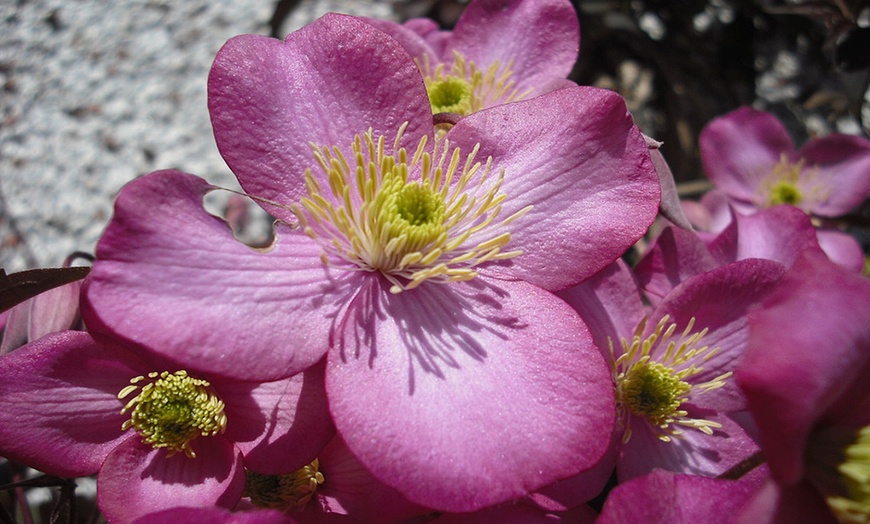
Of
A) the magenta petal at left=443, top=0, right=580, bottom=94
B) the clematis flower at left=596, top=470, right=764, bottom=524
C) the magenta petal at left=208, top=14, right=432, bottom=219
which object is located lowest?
the clematis flower at left=596, top=470, right=764, bottom=524

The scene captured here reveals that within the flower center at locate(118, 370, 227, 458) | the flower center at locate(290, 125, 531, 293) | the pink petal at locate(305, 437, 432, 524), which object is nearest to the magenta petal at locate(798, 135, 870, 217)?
the flower center at locate(290, 125, 531, 293)

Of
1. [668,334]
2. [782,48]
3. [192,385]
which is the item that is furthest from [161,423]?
[782,48]

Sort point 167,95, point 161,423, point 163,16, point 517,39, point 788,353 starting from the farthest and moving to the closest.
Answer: point 163,16 → point 167,95 → point 517,39 → point 161,423 → point 788,353

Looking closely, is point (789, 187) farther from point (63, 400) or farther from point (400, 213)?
point (63, 400)

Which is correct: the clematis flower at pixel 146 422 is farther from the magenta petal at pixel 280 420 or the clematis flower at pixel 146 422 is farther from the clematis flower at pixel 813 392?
the clematis flower at pixel 813 392

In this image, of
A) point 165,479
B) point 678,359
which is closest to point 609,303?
point 678,359

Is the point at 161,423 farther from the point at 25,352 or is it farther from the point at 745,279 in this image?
the point at 745,279

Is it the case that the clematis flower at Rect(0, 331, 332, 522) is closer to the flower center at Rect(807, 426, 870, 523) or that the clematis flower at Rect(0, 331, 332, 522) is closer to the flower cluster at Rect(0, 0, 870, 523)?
the flower cluster at Rect(0, 0, 870, 523)
